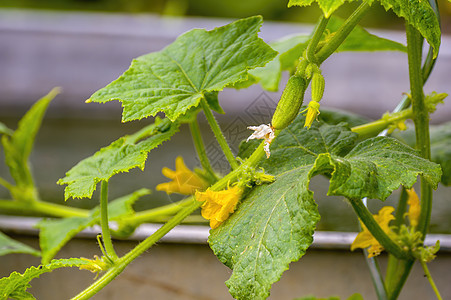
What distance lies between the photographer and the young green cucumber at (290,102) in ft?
1.10

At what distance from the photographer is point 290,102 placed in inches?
13.2

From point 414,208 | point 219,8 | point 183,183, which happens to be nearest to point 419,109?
point 414,208

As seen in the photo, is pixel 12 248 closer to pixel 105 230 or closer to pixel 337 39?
pixel 105 230

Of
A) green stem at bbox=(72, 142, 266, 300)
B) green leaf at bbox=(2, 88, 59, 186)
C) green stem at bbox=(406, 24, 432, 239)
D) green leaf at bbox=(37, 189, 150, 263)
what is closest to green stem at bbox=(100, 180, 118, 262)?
green stem at bbox=(72, 142, 266, 300)

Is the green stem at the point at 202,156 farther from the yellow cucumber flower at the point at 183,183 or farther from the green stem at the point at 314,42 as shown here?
the green stem at the point at 314,42

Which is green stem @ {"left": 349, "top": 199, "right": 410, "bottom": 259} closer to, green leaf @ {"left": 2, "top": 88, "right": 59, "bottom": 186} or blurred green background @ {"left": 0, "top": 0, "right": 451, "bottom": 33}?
green leaf @ {"left": 2, "top": 88, "right": 59, "bottom": 186}

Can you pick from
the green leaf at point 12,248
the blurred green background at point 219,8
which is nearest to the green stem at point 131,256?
the green leaf at point 12,248

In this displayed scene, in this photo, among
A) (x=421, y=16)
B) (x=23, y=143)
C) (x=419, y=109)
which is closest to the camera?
(x=421, y=16)

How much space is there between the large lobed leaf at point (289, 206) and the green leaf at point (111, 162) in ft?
0.26

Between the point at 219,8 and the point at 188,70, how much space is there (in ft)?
8.90

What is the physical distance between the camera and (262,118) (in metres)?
0.42

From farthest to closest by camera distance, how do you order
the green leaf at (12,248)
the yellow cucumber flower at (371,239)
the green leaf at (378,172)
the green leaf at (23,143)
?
the green leaf at (23,143) < the green leaf at (12,248) < the yellow cucumber flower at (371,239) < the green leaf at (378,172)

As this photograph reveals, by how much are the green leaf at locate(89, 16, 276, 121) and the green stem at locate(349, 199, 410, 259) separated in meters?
0.12

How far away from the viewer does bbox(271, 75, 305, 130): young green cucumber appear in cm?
34
